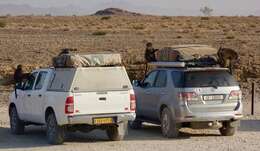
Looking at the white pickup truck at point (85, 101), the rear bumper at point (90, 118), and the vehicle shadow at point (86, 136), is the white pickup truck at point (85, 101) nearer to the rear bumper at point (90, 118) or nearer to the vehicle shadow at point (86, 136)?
the rear bumper at point (90, 118)

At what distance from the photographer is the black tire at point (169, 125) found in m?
18.7

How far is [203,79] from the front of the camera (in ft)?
61.3

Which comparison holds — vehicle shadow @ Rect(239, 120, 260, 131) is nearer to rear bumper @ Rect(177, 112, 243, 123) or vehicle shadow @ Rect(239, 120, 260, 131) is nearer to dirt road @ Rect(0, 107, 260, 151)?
dirt road @ Rect(0, 107, 260, 151)

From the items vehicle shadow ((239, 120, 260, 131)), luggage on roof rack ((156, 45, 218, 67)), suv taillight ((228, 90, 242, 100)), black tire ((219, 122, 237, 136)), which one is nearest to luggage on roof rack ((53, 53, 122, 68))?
luggage on roof rack ((156, 45, 218, 67))

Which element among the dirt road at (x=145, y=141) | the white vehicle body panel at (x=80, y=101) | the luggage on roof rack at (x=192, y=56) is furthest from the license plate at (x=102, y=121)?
the luggage on roof rack at (x=192, y=56)

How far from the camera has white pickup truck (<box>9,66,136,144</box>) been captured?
57.2ft

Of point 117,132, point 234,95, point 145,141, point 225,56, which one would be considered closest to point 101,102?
point 117,132

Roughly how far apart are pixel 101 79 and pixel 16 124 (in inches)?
145

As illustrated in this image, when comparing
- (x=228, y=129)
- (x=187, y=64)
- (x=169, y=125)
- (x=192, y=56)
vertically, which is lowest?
(x=228, y=129)

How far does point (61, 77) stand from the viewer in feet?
59.5

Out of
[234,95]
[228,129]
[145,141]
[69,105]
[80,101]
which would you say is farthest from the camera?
[228,129]

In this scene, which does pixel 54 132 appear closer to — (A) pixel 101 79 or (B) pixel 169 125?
(A) pixel 101 79

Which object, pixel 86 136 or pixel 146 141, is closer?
pixel 146 141

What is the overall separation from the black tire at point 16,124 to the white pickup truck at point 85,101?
5.68 ft
